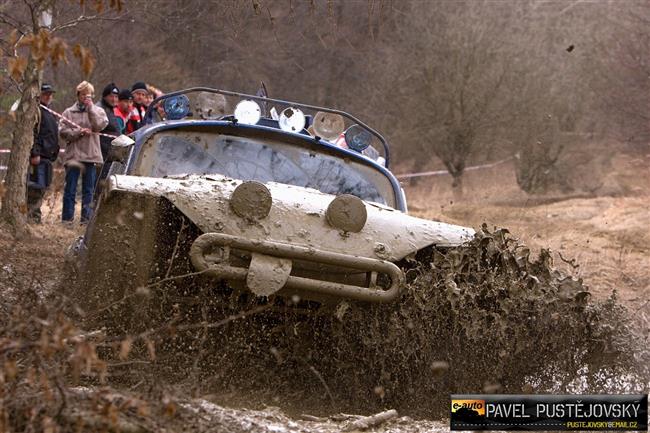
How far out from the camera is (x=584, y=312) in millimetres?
6031

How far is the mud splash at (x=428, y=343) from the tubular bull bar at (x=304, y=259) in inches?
5.2

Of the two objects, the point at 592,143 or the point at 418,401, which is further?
the point at 592,143

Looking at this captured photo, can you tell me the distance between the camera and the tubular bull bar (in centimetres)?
548

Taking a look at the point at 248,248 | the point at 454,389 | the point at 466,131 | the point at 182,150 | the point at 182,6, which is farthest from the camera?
the point at 466,131

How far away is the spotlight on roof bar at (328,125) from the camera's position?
7.39 m

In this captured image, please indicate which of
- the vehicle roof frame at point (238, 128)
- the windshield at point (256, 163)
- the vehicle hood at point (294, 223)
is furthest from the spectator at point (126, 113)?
the vehicle hood at point (294, 223)

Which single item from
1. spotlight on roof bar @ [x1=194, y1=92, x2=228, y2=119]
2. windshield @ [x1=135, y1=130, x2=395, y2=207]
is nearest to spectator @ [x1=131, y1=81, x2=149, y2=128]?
spotlight on roof bar @ [x1=194, y1=92, x2=228, y2=119]

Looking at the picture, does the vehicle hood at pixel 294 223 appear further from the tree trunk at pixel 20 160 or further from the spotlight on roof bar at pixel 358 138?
the tree trunk at pixel 20 160

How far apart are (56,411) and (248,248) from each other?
1782 mm

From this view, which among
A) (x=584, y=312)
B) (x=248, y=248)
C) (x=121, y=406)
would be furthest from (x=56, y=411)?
(x=584, y=312)

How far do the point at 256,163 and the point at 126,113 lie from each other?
6041mm

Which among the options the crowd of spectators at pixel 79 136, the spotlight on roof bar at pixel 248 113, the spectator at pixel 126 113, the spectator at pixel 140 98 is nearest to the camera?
the spotlight on roof bar at pixel 248 113

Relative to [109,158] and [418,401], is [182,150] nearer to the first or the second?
[109,158]

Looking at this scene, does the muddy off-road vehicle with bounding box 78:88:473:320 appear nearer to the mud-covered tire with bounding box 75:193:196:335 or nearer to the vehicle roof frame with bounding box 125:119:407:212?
the mud-covered tire with bounding box 75:193:196:335
